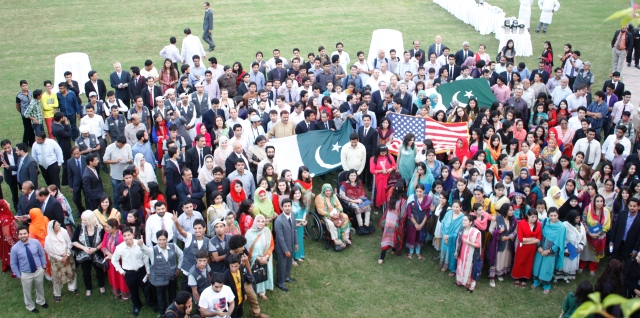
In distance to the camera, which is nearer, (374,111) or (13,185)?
(13,185)

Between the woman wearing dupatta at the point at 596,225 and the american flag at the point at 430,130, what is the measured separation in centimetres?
317

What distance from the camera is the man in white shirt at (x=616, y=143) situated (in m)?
12.4

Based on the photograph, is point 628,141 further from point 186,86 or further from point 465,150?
point 186,86

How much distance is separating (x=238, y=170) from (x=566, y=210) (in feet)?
18.3

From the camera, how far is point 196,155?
464 inches

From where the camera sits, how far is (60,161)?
12.1 meters

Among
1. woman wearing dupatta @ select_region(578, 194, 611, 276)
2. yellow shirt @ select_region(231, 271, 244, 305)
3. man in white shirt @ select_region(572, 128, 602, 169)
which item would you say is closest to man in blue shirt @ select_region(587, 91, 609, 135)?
man in white shirt @ select_region(572, 128, 602, 169)

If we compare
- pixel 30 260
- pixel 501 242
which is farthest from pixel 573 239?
pixel 30 260

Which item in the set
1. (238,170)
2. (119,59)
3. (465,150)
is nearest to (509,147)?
(465,150)

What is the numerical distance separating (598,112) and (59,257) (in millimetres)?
11284

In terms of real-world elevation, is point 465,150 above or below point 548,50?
below

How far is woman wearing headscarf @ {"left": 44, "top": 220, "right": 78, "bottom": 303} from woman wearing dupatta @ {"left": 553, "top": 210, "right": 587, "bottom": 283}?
25.5 ft

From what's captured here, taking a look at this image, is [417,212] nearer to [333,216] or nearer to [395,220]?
[395,220]

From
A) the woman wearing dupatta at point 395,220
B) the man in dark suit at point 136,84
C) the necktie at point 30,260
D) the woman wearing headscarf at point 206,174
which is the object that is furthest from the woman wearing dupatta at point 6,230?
the woman wearing dupatta at point 395,220
